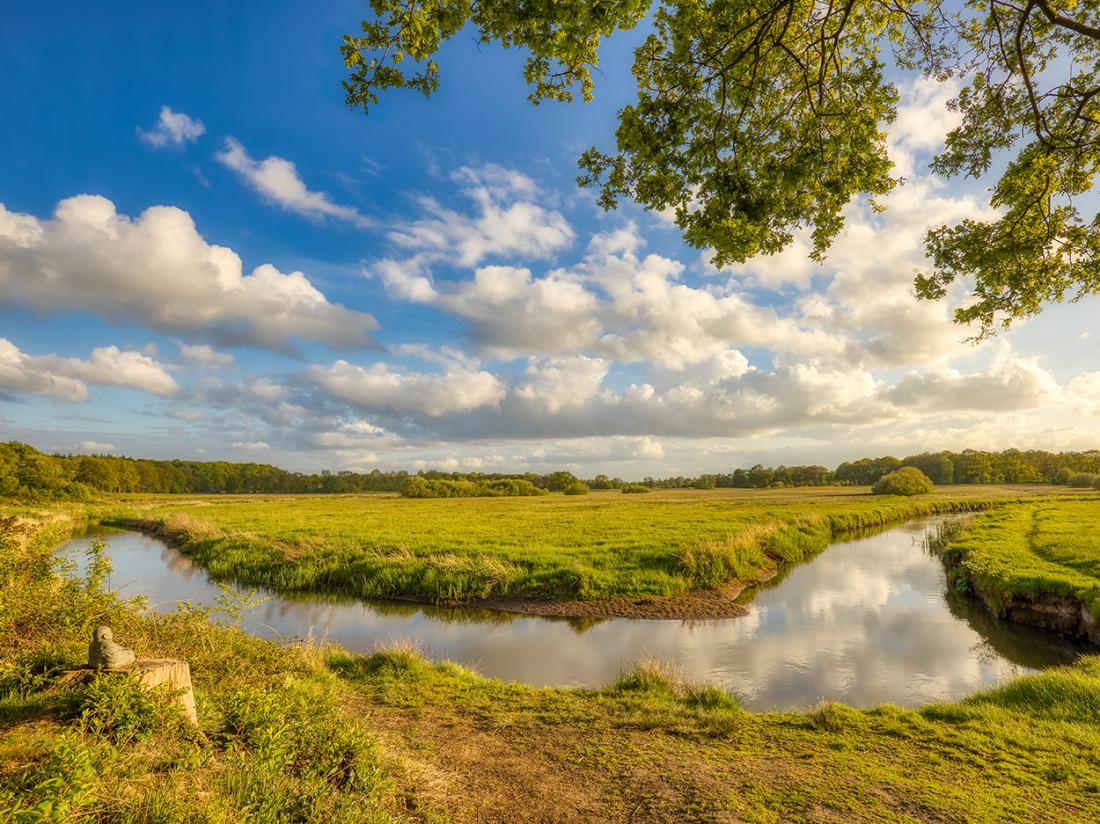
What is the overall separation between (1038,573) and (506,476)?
395 feet

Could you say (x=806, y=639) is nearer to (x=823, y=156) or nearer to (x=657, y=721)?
(x=657, y=721)

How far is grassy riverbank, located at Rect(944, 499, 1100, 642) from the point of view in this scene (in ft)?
52.0

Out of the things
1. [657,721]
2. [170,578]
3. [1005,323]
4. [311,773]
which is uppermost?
[1005,323]

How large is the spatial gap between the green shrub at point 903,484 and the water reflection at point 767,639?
233 ft

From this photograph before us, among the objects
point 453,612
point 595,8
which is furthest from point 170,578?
point 595,8

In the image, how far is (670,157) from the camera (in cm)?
793

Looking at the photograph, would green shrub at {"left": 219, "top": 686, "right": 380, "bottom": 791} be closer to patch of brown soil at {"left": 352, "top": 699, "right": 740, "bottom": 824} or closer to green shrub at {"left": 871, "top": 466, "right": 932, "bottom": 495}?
patch of brown soil at {"left": 352, "top": 699, "right": 740, "bottom": 824}

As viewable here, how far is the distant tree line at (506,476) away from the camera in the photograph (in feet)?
352

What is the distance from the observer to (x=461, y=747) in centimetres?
720

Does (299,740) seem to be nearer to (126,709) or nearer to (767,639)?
(126,709)

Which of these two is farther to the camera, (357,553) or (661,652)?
(357,553)

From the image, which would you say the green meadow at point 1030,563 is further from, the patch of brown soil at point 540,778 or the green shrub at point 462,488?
the green shrub at point 462,488

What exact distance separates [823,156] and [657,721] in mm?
9170

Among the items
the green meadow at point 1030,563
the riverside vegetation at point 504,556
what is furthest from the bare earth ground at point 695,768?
the green meadow at point 1030,563
